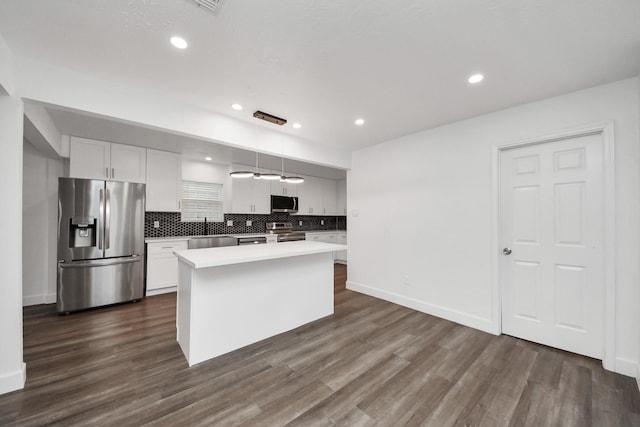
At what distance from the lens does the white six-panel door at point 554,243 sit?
7.37 ft

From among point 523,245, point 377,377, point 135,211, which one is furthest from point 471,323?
point 135,211

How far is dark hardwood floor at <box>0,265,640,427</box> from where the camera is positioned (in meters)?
1.59

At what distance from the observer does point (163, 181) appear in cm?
428

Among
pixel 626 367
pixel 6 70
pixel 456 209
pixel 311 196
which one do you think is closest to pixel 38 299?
pixel 6 70

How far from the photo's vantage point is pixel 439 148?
3.21m

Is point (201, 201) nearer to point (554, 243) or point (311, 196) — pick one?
point (311, 196)

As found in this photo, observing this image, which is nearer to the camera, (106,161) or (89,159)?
(89,159)

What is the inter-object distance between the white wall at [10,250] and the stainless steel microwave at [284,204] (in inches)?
161

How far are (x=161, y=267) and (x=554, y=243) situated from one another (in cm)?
532

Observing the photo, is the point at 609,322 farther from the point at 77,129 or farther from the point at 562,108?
the point at 77,129

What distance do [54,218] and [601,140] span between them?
679 cm

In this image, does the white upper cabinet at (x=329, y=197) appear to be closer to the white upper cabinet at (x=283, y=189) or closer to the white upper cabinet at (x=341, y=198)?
the white upper cabinet at (x=341, y=198)

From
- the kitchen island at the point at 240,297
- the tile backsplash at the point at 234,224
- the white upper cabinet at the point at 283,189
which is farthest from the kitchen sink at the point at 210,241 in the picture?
the kitchen island at the point at 240,297

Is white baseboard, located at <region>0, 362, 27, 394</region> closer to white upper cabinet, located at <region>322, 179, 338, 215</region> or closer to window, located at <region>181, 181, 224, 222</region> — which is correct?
window, located at <region>181, 181, 224, 222</region>
